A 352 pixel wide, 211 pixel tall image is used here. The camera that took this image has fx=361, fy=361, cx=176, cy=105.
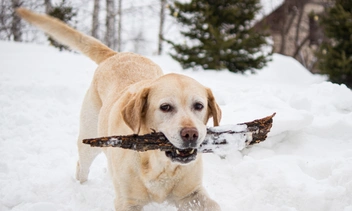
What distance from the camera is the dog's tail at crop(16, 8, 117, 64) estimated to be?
4.77 metres

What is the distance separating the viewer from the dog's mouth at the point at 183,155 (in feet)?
8.86

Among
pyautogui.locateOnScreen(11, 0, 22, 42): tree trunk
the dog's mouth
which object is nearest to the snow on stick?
the dog's mouth

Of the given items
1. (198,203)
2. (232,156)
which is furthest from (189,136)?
(232,156)

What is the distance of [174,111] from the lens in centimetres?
284

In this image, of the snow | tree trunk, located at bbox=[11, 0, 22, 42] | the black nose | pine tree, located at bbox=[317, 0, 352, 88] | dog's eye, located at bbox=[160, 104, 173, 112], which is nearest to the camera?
the black nose

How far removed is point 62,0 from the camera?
1538 centimetres

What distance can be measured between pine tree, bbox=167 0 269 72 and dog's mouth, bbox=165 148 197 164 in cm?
907

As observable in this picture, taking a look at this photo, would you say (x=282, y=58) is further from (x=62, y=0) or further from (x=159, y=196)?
(x=159, y=196)

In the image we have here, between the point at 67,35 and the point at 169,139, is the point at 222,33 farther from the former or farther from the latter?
the point at 169,139

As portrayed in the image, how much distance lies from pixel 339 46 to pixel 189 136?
433 inches

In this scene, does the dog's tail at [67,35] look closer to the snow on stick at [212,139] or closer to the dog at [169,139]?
the dog at [169,139]

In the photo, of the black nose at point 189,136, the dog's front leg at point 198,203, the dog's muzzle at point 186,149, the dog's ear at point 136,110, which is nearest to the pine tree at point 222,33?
the dog's front leg at point 198,203

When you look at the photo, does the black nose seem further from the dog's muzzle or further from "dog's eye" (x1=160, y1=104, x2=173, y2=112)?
"dog's eye" (x1=160, y1=104, x2=173, y2=112)

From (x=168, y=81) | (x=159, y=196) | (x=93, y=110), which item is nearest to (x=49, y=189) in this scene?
(x=93, y=110)
